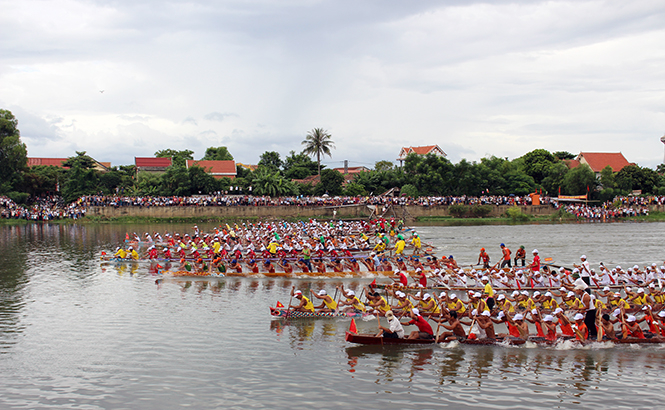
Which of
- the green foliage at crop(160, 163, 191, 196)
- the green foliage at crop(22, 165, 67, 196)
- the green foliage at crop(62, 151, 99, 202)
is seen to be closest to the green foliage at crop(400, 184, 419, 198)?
the green foliage at crop(160, 163, 191, 196)

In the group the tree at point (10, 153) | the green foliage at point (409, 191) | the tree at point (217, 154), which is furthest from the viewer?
the tree at point (217, 154)

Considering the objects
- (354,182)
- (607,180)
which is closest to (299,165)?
(354,182)

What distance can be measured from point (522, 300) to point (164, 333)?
35.2 feet

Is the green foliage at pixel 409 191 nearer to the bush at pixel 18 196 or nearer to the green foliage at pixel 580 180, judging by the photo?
the green foliage at pixel 580 180

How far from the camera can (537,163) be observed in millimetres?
70500

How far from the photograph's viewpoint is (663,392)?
10.1 meters

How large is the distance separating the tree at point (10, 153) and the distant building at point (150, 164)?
17800mm

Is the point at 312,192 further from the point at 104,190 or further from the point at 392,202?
the point at 104,190

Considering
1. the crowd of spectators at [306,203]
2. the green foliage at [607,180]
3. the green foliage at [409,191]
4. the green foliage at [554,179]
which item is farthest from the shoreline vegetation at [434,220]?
the green foliage at [554,179]

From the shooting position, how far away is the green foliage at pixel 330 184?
201ft

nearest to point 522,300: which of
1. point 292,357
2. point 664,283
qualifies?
point 664,283

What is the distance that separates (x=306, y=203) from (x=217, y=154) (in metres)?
42.0

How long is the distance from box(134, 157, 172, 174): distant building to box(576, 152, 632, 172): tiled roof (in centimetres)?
6534

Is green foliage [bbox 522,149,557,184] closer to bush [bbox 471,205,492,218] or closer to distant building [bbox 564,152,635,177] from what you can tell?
distant building [bbox 564,152,635,177]
